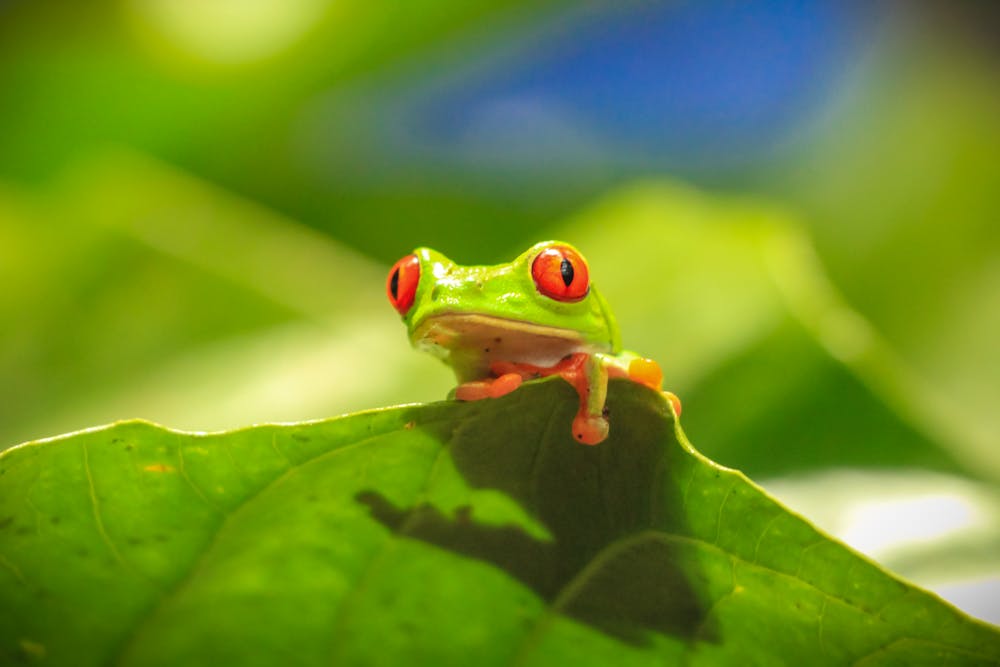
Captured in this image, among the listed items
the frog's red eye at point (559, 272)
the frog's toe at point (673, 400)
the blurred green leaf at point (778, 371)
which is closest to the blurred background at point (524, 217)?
the blurred green leaf at point (778, 371)

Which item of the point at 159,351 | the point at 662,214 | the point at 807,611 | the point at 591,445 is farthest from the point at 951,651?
the point at 159,351

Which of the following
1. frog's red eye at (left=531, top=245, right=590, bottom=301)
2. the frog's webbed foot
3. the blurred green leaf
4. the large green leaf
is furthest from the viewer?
the blurred green leaf

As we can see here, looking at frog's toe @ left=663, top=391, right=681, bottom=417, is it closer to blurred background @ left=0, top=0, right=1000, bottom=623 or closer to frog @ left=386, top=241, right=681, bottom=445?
frog @ left=386, top=241, right=681, bottom=445

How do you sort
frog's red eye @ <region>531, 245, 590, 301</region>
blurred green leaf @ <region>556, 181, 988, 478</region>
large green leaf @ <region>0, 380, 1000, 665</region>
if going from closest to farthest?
1. large green leaf @ <region>0, 380, 1000, 665</region>
2. frog's red eye @ <region>531, 245, 590, 301</region>
3. blurred green leaf @ <region>556, 181, 988, 478</region>

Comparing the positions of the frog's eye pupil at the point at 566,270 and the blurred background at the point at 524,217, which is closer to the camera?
the frog's eye pupil at the point at 566,270

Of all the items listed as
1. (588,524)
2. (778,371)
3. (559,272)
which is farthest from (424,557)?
(778,371)

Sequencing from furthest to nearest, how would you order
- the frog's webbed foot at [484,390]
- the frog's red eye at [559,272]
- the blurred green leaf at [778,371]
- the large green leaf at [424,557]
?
the blurred green leaf at [778,371]
the frog's red eye at [559,272]
the frog's webbed foot at [484,390]
the large green leaf at [424,557]

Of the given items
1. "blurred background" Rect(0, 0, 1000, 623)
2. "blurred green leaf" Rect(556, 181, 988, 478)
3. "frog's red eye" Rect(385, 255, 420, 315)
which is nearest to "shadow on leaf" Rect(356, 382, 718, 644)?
"frog's red eye" Rect(385, 255, 420, 315)

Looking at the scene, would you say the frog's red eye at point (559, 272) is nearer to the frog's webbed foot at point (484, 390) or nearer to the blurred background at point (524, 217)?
the frog's webbed foot at point (484, 390)
